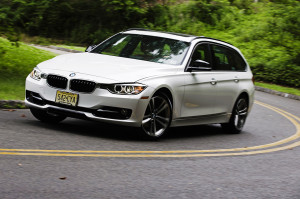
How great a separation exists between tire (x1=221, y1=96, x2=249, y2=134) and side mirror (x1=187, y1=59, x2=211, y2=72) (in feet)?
6.51

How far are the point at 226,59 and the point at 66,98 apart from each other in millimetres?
3991

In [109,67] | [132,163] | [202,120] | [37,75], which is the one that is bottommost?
[202,120]

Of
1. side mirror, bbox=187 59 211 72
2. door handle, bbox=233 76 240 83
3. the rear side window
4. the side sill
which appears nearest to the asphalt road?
the side sill

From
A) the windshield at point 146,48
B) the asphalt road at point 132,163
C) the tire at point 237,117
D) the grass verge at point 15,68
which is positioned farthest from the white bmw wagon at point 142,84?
the grass verge at point 15,68

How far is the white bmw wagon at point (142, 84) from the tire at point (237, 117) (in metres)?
0.16

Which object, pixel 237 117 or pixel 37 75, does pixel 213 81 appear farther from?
pixel 37 75

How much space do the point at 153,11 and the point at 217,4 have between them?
4.46 meters

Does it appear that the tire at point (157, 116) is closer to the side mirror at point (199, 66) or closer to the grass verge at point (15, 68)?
the side mirror at point (199, 66)

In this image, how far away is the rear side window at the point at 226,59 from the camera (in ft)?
35.1

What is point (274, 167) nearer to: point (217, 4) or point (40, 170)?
point (40, 170)

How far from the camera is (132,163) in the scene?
23.4 feet

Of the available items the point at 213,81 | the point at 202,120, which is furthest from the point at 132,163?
the point at 213,81

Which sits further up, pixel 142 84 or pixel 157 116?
pixel 142 84

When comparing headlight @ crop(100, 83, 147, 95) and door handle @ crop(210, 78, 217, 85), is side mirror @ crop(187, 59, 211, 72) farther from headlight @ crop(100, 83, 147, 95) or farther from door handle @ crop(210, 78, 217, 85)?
headlight @ crop(100, 83, 147, 95)
